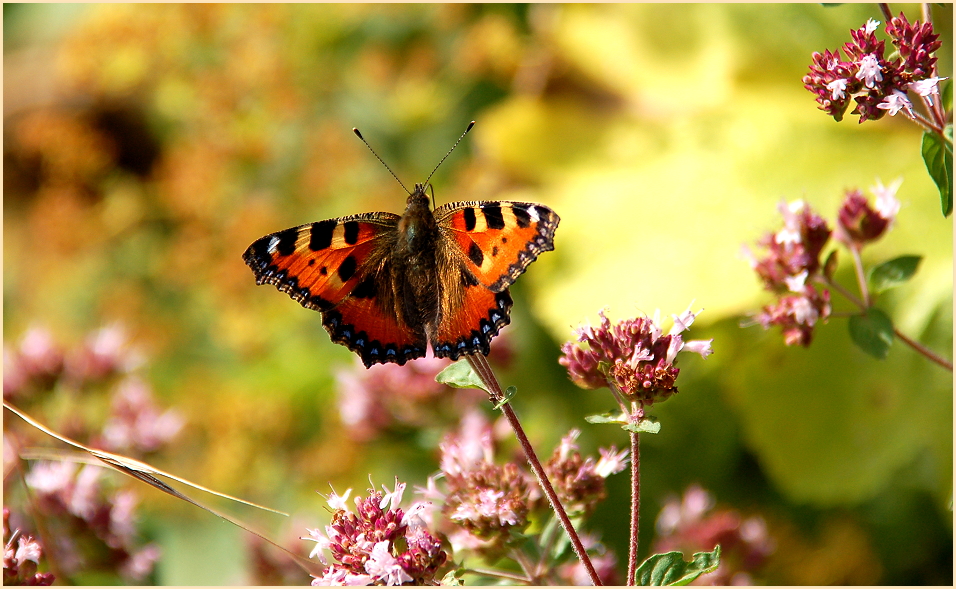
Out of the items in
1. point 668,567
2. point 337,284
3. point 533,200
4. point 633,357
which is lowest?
point 668,567

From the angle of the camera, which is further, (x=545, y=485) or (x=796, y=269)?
(x=796, y=269)

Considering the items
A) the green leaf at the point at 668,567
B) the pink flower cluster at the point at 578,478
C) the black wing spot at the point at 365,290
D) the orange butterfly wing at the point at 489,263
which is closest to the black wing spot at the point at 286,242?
the black wing spot at the point at 365,290

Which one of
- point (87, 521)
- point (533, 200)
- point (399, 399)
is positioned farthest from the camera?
point (533, 200)

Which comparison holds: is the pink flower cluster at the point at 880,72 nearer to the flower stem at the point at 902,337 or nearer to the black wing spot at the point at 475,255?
the flower stem at the point at 902,337

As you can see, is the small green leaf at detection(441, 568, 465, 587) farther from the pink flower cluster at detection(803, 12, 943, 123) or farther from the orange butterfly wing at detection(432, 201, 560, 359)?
the pink flower cluster at detection(803, 12, 943, 123)

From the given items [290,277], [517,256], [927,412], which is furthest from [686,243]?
[290,277]

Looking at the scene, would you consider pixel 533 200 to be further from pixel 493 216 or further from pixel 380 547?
pixel 380 547

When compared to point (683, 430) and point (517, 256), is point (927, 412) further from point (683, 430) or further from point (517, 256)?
point (517, 256)

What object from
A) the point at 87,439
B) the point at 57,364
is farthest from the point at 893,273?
the point at 57,364
